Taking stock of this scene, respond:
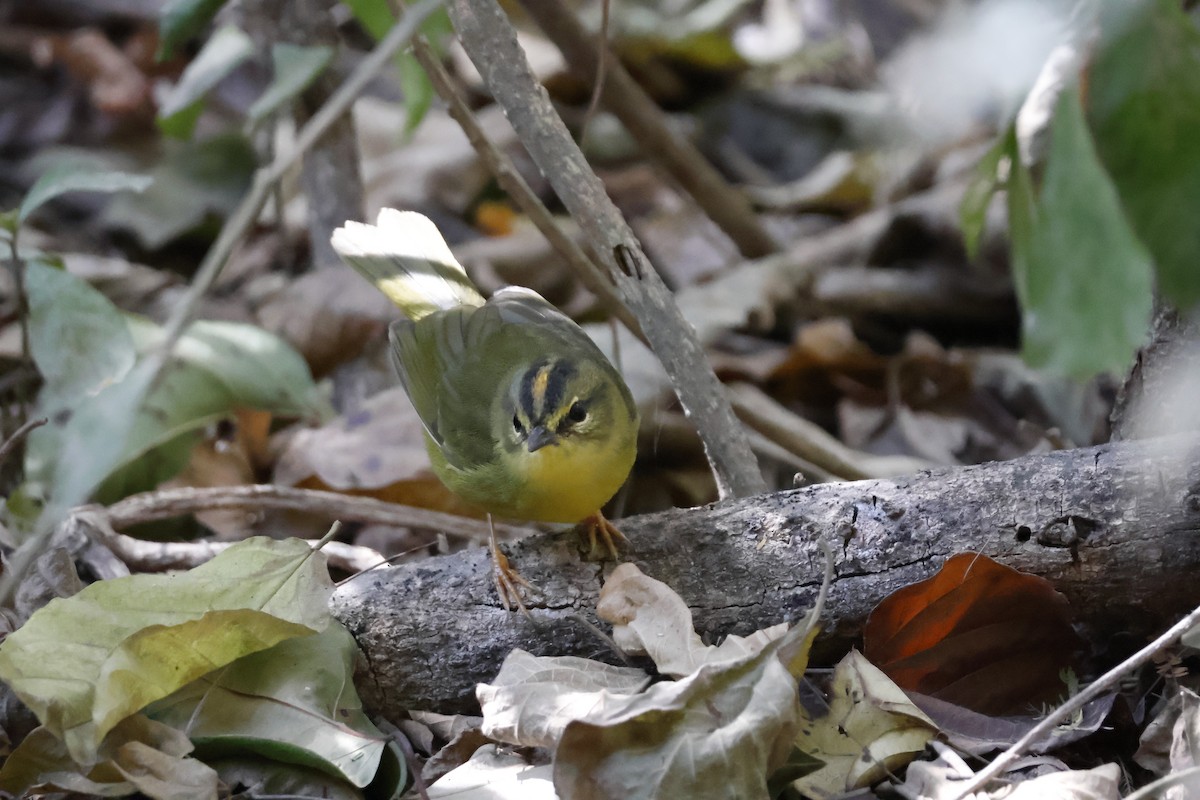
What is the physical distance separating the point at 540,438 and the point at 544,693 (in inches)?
35.9

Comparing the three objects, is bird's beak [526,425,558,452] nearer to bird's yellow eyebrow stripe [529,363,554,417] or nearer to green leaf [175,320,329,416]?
bird's yellow eyebrow stripe [529,363,554,417]

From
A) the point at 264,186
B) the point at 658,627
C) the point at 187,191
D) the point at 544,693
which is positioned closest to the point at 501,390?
the point at 658,627

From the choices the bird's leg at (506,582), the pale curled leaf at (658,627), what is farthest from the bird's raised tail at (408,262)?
the pale curled leaf at (658,627)

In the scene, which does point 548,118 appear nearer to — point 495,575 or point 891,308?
point 495,575

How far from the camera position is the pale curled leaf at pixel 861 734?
220 centimetres

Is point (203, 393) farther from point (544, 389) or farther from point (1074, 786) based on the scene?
point (1074, 786)

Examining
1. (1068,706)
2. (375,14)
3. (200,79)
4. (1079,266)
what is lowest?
(1068,706)

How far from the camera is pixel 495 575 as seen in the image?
2643mm

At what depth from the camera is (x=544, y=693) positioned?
2.28 meters

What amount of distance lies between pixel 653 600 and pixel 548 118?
4.20ft

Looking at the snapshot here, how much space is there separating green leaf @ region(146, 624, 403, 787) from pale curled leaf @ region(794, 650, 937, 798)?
35.0 inches

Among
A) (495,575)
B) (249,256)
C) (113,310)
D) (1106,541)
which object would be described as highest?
(1106,541)

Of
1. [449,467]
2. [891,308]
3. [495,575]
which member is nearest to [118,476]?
[449,467]

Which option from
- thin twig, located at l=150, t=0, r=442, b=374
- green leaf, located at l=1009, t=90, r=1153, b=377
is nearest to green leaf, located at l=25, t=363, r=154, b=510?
thin twig, located at l=150, t=0, r=442, b=374
